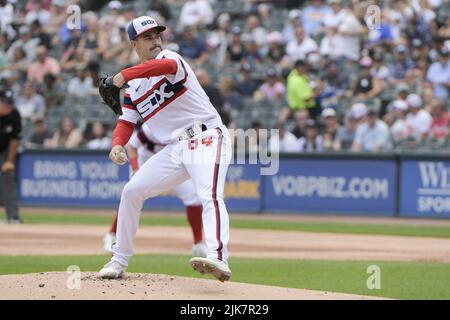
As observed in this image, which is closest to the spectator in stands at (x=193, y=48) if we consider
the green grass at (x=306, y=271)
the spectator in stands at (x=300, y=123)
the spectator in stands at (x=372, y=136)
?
the spectator in stands at (x=300, y=123)

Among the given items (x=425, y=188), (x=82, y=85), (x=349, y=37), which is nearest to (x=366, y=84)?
(x=349, y=37)

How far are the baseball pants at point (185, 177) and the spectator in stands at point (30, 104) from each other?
14.9m

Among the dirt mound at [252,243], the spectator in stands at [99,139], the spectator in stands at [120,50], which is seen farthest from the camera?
the spectator in stands at [120,50]

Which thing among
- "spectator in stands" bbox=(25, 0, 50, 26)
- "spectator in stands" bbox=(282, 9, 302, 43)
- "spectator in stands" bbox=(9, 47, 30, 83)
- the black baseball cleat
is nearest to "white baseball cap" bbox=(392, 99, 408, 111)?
"spectator in stands" bbox=(282, 9, 302, 43)

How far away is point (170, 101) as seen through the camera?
8438mm

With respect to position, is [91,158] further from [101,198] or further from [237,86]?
[237,86]

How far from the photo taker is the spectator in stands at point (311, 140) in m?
19.9

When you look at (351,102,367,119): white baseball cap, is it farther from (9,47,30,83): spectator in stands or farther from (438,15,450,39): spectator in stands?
(9,47,30,83): spectator in stands

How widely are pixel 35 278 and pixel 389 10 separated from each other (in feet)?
48.5

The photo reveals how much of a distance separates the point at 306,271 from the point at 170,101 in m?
3.36

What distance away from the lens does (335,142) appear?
19891 millimetres

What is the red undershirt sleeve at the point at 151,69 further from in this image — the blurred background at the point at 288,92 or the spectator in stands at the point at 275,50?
A: the spectator in stands at the point at 275,50

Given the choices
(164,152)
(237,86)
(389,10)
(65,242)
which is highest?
(389,10)
